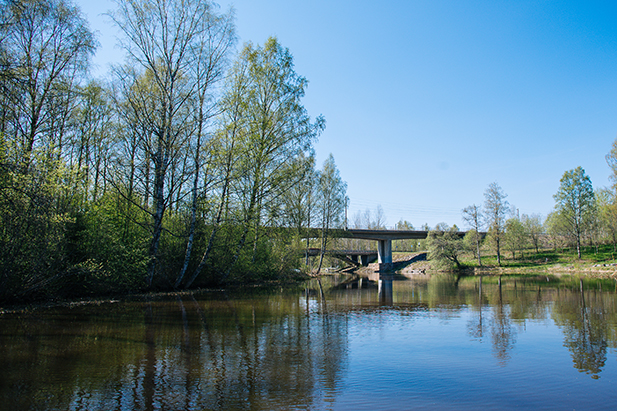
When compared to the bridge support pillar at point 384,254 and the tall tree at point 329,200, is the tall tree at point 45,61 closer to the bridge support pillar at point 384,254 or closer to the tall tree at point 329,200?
the tall tree at point 329,200

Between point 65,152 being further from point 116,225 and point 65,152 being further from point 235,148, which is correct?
point 235,148

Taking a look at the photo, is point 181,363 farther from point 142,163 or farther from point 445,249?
point 445,249

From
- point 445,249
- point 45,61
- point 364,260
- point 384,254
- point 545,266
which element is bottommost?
point 364,260

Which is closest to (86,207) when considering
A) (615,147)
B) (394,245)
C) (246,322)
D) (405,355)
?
(246,322)

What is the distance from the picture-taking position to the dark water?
5.79 m

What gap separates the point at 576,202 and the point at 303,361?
6742cm

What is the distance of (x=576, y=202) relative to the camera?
193ft

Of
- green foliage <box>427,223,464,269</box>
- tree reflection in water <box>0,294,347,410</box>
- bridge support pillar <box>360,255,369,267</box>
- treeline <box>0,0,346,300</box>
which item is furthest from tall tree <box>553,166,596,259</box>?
tree reflection in water <box>0,294,347,410</box>

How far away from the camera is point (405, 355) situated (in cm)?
859

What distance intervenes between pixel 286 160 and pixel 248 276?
436 inches

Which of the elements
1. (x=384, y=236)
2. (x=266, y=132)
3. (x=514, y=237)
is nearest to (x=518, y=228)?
(x=514, y=237)

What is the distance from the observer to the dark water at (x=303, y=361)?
5793 millimetres

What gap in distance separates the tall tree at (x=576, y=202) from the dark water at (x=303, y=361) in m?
53.8

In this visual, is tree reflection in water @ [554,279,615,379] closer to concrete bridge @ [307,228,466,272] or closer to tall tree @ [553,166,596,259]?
tall tree @ [553,166,596,259]
